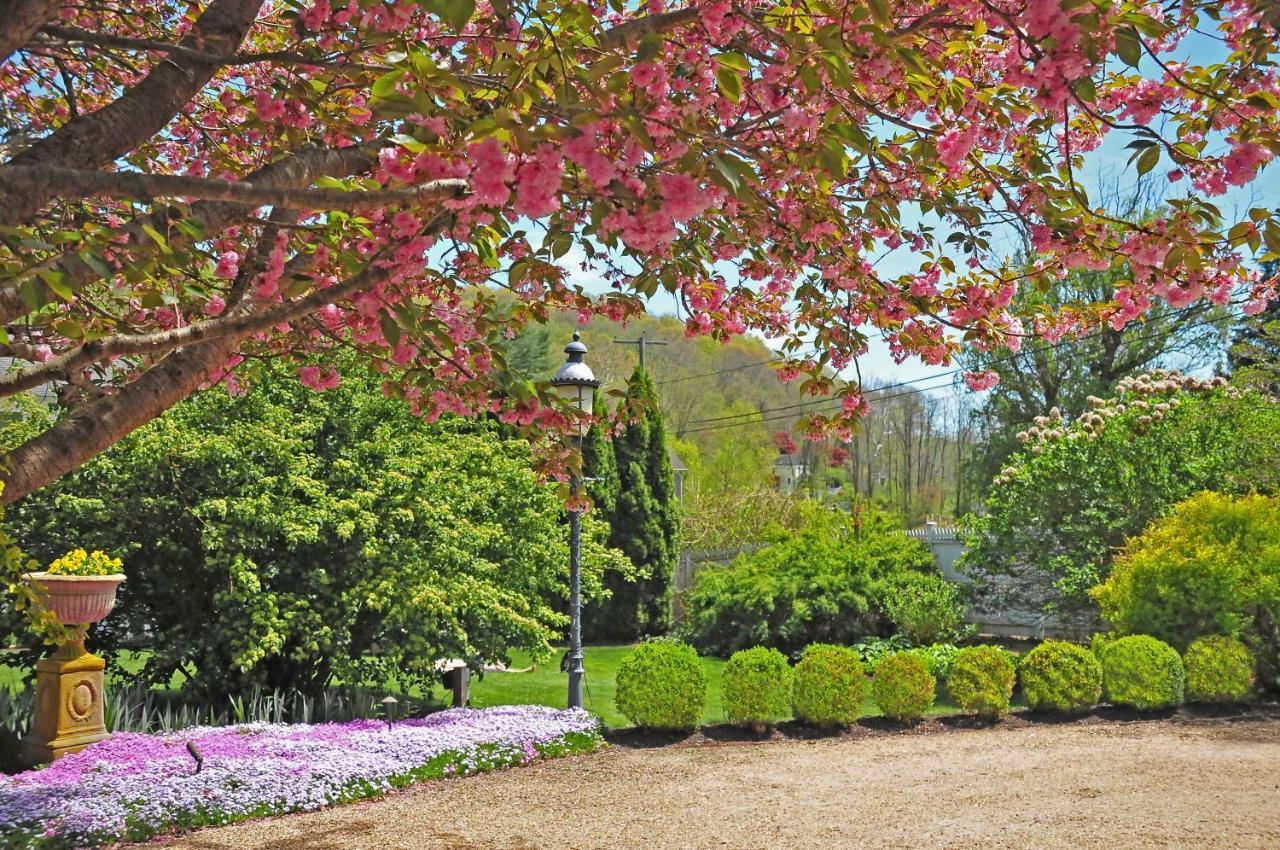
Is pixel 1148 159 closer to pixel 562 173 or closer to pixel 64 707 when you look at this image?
pixel 562 173

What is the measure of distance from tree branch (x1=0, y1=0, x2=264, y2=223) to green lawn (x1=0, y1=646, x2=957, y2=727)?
6.27 metres

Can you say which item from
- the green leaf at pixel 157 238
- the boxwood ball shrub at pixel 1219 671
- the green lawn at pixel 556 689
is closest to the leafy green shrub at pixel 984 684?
the green lawn at pixel 556 689

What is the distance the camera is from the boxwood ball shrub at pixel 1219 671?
828 centimetres

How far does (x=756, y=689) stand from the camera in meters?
7.49

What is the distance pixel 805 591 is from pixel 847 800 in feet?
21.7

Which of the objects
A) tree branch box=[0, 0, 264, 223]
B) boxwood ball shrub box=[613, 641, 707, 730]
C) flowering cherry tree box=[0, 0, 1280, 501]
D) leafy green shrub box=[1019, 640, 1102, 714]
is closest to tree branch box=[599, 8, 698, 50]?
flowering cherry tree box=[0, 0, 1280, 501]

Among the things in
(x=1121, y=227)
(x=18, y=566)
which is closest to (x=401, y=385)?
(x=18, y=566)

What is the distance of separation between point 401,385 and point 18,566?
4.49 feet

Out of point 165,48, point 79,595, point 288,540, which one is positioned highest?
point 165,48

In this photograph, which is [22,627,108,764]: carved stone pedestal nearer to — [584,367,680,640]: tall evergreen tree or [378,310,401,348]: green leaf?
[378,310,401,348]: green leaf

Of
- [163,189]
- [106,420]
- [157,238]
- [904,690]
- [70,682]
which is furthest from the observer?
[904,690]

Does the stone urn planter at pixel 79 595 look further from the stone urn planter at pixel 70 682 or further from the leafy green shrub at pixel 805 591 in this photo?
the leafy green shrub at pixel 805 591

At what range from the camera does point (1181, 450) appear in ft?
36.0

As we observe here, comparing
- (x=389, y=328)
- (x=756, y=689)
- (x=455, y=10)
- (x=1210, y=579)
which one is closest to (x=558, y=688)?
(x=756, y=689)
